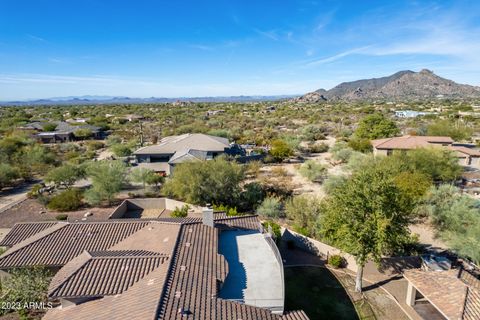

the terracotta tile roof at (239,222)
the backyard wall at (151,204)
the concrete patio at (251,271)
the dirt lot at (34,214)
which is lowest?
the dirt lot at (34,214)

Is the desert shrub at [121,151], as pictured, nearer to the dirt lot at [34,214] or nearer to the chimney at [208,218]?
the dirt lot at [34,214]

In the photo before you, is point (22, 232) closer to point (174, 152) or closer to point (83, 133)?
point (174, 152)

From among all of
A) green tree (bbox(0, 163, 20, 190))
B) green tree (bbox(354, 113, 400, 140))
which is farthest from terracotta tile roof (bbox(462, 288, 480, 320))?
green tree (bbox(354, 113, 400, 140))

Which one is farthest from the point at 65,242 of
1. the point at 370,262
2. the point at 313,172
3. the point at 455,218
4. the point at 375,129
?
the point at 375,129

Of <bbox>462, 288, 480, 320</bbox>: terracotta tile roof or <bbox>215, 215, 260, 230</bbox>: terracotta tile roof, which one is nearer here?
<bbox>462, 288, 480, 320</bbox>: terracotta tile roof

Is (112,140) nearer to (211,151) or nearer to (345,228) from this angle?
(211,151)

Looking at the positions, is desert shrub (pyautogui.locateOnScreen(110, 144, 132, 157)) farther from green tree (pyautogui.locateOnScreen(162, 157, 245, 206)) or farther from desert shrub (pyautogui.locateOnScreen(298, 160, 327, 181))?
desert shrub (pyautogui.locateOnScreen(298, 160, 327, 181))

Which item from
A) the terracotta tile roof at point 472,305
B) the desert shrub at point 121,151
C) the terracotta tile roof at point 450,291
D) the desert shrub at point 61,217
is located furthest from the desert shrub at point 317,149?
the terracotta tile roof at point 472,305

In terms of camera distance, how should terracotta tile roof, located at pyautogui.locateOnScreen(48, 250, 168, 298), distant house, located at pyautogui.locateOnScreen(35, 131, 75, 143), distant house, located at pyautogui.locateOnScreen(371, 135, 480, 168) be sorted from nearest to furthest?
terracotta tile roof, located at pyautogui.locateOnScreen(48, 250, 168, 298), distant house, located at pyautogui.locateOnScreen(371, 135, 480, 168), distant house, located at pyautogui.locateOnScreen(35, 131, 75, 143)
